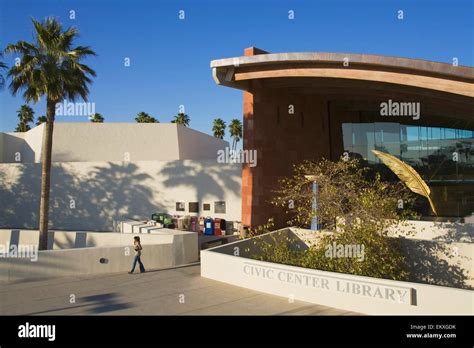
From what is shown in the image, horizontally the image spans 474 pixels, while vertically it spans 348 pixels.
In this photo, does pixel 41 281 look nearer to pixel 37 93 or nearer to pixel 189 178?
pixel 37 93

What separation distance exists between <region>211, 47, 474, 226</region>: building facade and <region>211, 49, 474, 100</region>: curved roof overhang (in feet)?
0.12

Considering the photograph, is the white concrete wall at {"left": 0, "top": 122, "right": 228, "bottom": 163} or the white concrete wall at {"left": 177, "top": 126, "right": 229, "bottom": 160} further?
the white concrete wall at {"left": 177, "top": 126, "right": 229, "bottom": 160}

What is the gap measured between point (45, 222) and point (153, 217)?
7649mm

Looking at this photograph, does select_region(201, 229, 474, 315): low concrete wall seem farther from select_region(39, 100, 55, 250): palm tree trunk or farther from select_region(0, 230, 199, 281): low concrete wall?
select_region(39, 100, 55, 250): palm tree trunk

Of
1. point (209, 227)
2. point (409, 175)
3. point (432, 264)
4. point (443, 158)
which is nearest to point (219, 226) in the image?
point (209, 227)

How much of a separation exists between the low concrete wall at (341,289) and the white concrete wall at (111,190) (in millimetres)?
10746

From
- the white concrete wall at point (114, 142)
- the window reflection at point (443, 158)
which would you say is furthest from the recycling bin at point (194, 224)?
the window reflection at point (443, 158)

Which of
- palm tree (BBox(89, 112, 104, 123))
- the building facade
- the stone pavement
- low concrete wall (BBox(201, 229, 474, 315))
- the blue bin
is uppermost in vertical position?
palm tree (BBox(89, 112, 104, 123))

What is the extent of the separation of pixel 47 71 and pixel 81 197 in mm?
11839

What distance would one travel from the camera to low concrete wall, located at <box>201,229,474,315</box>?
9.73 meters

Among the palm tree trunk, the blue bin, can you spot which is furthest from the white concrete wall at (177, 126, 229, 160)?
the palm tree trunk

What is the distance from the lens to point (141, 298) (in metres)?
12.2

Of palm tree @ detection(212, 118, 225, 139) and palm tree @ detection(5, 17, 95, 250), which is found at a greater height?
palm tree @ detection(212, 118, 225, 139)
